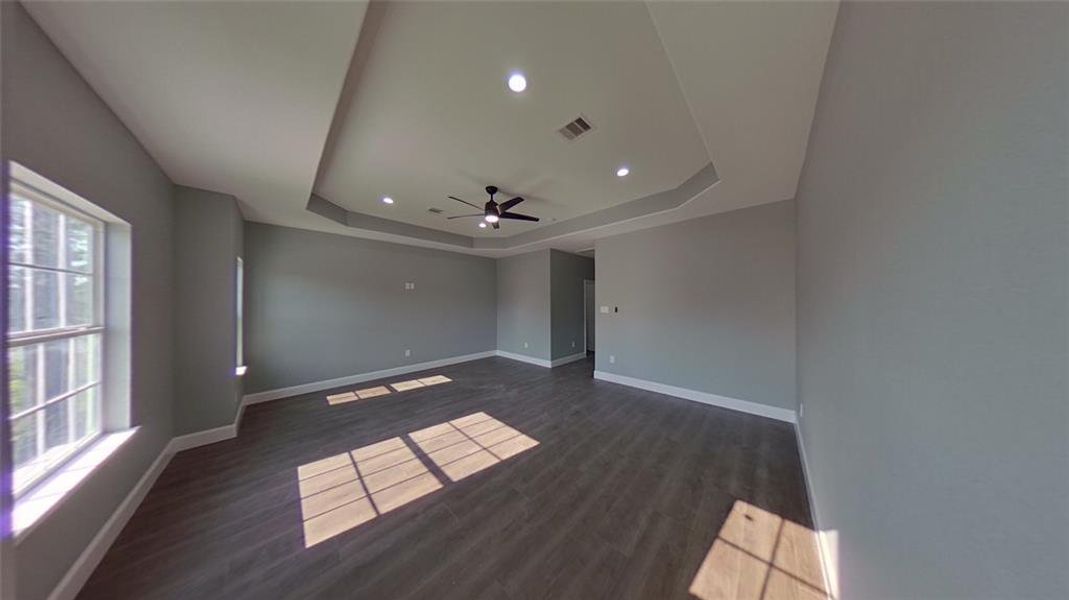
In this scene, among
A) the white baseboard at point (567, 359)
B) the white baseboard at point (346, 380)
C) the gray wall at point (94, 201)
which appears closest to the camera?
the gray wall at point (94, 201)

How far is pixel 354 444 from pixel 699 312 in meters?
4.34

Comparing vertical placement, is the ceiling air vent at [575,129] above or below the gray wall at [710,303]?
above

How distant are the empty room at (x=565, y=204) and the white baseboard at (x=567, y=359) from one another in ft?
6.45

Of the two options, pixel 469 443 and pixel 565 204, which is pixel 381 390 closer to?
pixel 469 443

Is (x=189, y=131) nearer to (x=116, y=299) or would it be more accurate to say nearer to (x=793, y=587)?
(x=116, y=299)

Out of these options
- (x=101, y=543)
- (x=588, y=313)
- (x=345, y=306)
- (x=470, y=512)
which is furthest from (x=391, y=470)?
(x=588, y=313)

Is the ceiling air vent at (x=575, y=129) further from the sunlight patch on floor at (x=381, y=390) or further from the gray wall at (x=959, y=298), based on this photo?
the sunlight patch on floor at (x=381, y=390)

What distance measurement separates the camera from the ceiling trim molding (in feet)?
11.3

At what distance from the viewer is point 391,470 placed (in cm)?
256

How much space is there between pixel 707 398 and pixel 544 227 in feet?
11.6

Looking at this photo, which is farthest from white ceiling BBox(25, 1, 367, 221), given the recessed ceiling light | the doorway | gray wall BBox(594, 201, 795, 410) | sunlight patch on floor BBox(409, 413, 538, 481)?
the doorway

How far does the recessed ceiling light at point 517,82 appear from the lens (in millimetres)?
1848

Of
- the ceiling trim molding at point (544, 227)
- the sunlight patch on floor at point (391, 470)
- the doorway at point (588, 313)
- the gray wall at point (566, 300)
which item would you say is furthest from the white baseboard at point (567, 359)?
the sunlight patch on floor at point (391, 470)

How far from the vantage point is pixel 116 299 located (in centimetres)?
205
